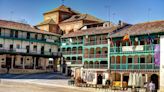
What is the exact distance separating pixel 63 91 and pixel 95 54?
25090mm

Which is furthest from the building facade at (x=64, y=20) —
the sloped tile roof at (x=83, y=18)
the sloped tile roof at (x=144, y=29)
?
the sloped tile roof at (x=144, y=29)

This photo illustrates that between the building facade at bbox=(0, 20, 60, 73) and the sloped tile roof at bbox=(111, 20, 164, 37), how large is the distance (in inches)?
924

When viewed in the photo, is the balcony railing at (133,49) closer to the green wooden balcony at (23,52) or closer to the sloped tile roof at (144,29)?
the sloped tile roof at (144,29)

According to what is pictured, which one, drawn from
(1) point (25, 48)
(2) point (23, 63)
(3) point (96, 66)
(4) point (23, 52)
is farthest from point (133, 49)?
(2) point (23, 63)

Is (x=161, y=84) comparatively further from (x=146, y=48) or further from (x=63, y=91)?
(x=63, y=91)

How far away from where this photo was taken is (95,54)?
63.6 meters

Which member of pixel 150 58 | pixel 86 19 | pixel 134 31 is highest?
pixel 86 19

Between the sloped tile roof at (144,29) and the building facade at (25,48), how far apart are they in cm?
2347

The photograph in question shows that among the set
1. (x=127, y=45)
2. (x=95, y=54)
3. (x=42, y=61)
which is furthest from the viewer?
(x=42, y=61)

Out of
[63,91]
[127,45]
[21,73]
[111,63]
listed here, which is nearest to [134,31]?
[127,45]

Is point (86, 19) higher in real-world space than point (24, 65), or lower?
higher

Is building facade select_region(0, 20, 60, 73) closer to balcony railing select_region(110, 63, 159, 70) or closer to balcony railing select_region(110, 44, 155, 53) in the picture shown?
balcony railing select_region(110, 44, 155, 53)

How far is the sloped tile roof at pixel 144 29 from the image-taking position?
50.8m

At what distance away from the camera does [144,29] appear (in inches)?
2090
